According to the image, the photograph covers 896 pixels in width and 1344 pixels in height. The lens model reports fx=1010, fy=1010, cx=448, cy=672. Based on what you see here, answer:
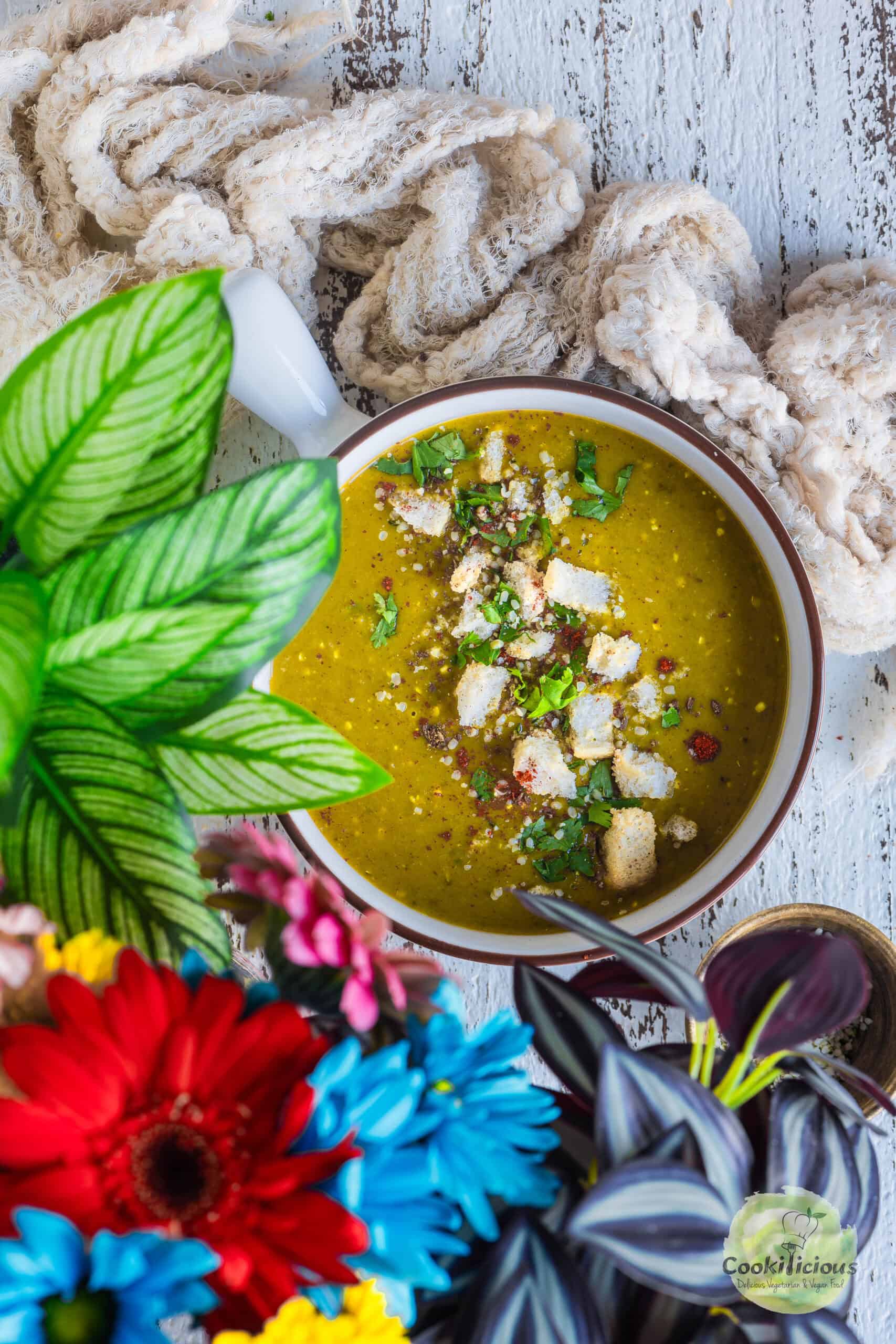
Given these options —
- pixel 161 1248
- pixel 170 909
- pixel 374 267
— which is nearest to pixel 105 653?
pixel 170 909

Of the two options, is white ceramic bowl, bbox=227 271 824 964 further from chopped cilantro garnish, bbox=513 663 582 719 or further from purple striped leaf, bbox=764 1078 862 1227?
purple striped leaf, bbox=764 1078 862 1227

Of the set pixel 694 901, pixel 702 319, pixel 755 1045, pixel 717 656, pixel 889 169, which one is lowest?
pixel 694 901

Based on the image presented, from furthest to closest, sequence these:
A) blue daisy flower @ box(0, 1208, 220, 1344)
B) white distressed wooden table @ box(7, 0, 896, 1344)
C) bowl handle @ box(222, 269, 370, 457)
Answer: white distressed wooden table @ box(7, 0, 896, 1344)
bowl handle @ box(222, 269, 370, 457)
blue daisy flower @ box(0, 1208, 220, 1344)

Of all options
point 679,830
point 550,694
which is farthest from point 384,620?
point 679,830

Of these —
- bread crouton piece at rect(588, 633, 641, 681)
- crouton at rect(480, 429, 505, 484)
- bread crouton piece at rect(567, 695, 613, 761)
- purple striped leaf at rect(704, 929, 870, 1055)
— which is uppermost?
crouton at rect(480, 429, 505, 484)

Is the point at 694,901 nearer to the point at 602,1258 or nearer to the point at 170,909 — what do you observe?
the point at 602,1258

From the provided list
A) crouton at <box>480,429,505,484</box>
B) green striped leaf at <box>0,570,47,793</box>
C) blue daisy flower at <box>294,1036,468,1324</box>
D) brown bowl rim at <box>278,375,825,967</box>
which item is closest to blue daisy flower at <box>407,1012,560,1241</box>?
blue daisy flower at <box>294,1036,468,1324</box>

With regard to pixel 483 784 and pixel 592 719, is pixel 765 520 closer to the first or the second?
pixel 592 719
